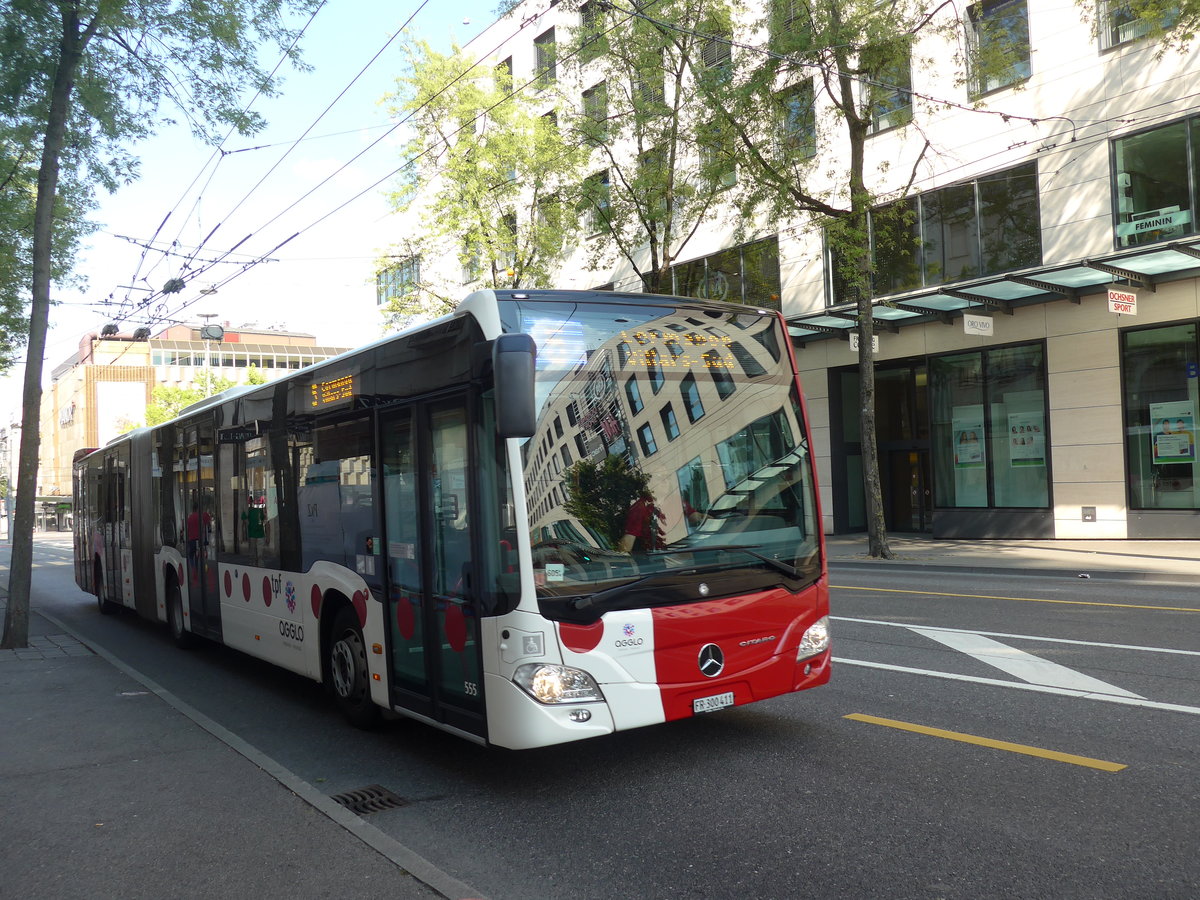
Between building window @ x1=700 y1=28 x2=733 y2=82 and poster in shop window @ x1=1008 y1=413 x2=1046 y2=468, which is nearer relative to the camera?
building window @ x1=700 y1=28 x2=733 y2=82

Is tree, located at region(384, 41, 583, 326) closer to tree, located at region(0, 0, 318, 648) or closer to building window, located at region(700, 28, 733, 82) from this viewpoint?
building window, located at region(700, 28, 733, 82)

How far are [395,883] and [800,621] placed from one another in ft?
9.37

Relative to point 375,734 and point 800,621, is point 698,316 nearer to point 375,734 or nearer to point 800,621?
point 800,621

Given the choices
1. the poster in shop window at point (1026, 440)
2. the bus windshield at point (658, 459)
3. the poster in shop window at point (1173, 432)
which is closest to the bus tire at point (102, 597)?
the bus windshield at point (658, 459)

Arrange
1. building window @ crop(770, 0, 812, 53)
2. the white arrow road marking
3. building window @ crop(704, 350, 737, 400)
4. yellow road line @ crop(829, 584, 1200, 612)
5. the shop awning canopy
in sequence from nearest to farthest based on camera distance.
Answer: building window @ crop(704, 350, 737, 400)
the white arrow road marking
yellow road line @ crop(829, 584, 1200, 612)
the shop awning canopy
building window @ crop(770, 0, 812, 53)

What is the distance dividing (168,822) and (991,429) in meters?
21.1

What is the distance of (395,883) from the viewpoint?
13.6 feet

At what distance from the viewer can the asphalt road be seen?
4.14 m

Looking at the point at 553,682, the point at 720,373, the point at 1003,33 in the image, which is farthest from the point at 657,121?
the point at 553,682

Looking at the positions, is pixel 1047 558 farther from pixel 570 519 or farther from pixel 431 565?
pixel 570 519

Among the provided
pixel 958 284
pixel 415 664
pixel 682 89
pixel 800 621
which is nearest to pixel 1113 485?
pixel 958 284

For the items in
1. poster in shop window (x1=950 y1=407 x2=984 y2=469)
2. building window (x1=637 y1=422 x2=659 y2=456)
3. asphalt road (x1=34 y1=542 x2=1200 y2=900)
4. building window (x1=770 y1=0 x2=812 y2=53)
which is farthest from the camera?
poster in shop window (x1=950 y1=407 x2=984 y2=469)

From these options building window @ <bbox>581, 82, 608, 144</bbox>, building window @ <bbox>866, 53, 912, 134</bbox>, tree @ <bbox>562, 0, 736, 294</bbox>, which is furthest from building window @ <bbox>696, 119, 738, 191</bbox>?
building window @ <bbox>581, 82, 608, 144</bbox>

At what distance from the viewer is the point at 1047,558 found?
17.8 metres
